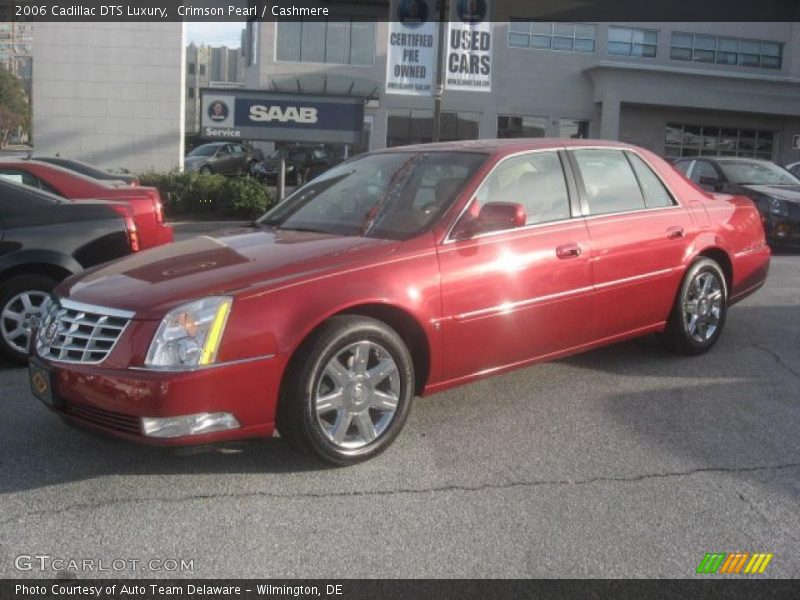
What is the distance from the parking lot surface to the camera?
3.22 meters

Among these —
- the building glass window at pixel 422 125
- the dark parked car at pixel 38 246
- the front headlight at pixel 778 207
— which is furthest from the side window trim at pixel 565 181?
the building glass window at pixel 422 125

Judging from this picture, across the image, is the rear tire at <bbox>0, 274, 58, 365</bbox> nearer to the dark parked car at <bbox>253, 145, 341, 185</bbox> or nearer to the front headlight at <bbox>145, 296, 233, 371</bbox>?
the front headlight at <bbox>145, 296, 233, 371</bbox>

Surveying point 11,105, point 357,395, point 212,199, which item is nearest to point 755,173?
point 212,199

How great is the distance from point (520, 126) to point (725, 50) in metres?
10.1

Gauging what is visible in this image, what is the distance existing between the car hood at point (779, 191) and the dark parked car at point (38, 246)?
31.8 ft

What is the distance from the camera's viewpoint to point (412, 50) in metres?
16.3

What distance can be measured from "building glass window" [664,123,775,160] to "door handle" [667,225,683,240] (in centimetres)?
3263

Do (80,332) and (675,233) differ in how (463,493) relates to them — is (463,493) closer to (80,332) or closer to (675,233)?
(80,332)

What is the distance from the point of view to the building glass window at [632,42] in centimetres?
3572

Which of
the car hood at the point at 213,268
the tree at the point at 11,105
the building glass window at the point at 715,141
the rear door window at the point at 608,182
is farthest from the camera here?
the tree at the point at 11,105

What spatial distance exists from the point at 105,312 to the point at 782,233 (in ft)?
35.5

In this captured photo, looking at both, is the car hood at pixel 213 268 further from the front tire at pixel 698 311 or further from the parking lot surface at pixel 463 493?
the front tire at pixel 698 311

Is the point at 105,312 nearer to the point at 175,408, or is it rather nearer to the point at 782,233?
the point at 175,408
